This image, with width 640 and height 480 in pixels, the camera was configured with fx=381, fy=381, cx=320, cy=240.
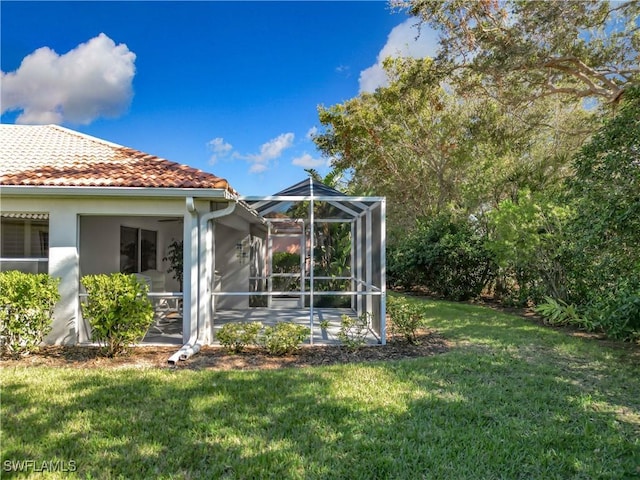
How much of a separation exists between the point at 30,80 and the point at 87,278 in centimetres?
1044

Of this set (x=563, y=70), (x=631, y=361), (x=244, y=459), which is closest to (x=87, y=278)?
(x=244, y=459)

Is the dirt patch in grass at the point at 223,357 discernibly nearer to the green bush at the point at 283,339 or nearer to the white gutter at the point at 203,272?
the green bush at the point at 283,339

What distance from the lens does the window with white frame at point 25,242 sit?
24.9 ft

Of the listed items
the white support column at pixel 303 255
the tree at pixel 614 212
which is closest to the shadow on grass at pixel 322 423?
the tree at pixel 614 212

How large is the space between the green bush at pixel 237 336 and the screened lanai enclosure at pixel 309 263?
1982 millimetres

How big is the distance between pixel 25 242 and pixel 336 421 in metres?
7.35

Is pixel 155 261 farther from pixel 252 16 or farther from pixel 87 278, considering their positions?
pixel 252 16

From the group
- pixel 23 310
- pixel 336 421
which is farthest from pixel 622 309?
pixel 23 310

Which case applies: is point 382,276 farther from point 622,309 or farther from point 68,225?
point 68,225

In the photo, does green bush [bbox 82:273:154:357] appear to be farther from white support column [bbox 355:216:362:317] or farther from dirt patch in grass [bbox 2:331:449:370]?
white support column [bbox 355:216:362:317]

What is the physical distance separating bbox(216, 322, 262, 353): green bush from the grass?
1.26m

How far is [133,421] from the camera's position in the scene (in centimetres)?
409
